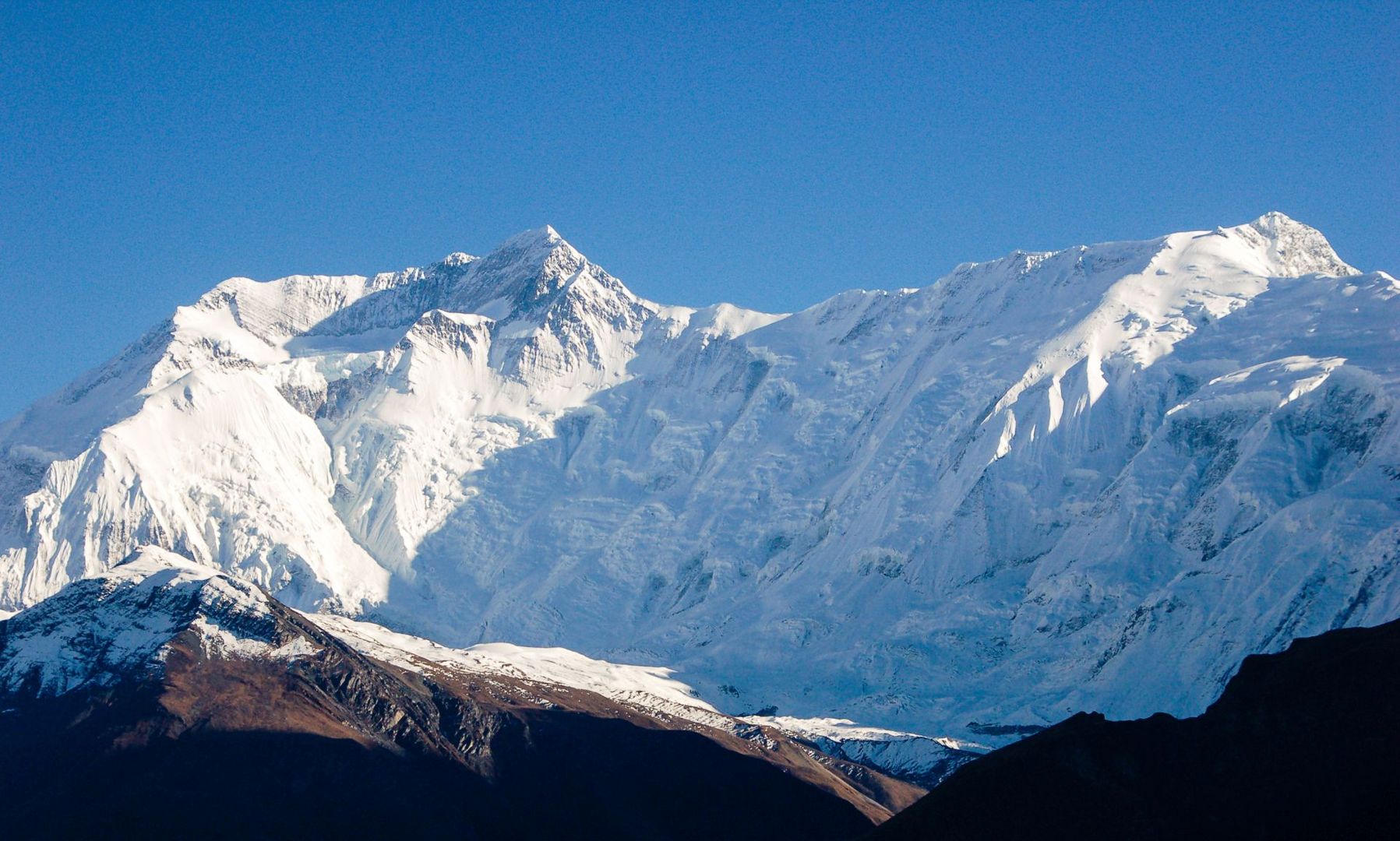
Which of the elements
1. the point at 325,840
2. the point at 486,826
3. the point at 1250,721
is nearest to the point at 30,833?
the point at 325,840

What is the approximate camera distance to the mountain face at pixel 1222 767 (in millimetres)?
118500

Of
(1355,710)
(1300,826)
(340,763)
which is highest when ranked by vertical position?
(340,763)

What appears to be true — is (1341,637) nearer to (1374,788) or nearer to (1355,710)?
(1355,710)

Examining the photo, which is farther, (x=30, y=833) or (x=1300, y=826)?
(x=30, y=833)

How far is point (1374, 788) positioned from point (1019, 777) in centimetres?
2500

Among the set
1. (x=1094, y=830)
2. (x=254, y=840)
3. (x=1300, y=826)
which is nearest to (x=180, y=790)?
(x=254, y=840)

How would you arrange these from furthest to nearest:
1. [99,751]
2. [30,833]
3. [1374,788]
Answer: [99,751] < [30,833] < [1374,788]

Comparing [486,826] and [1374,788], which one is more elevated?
[486,826]

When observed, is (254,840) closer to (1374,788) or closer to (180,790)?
(180,790)

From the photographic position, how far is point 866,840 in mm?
131250

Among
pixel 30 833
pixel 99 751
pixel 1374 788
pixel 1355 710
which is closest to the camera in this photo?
pixel 1374 788

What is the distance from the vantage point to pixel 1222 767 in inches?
5012

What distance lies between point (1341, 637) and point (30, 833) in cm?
12627

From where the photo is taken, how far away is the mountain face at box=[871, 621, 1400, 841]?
118500 mm
